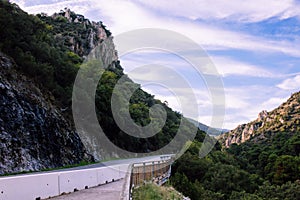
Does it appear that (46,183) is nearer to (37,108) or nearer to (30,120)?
(30,120)

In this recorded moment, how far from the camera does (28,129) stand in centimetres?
2903

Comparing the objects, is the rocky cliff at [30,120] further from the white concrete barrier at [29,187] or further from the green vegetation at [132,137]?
the white concrete barrier at [29,187]

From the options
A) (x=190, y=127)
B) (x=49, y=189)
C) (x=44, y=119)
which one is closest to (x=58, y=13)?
(x=190, y=127)

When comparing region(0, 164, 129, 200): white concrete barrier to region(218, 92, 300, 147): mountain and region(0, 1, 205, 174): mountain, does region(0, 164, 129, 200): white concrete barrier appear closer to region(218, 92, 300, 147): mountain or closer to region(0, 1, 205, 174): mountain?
region(0, 1, 205, 174): mountain

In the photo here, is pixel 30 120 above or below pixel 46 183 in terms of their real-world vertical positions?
above

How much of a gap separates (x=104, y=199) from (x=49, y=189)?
6.19ft

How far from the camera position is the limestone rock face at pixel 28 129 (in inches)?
1013

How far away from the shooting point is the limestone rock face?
25.7m

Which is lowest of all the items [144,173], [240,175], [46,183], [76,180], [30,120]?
[240,175]

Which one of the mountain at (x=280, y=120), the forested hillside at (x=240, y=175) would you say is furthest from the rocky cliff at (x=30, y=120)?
the mountain at (x=280, y=120)

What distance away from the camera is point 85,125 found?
142 ft

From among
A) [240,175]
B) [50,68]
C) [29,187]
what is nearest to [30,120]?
[50,68]

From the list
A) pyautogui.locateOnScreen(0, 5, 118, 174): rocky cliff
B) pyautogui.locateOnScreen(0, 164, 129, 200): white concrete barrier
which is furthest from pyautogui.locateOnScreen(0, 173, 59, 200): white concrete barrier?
pyautogui.locateOnScreen(0, 5, 118, 174): rocky cliff

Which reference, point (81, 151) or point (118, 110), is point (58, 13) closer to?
point (118, 110)
